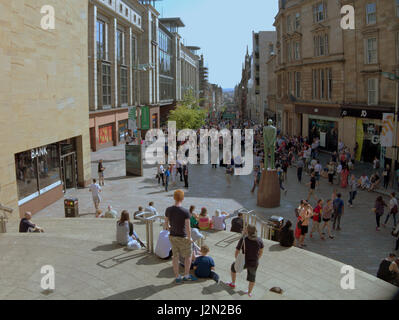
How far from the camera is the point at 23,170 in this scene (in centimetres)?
1577

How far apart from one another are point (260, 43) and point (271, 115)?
2537 cm

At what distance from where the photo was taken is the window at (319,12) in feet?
115

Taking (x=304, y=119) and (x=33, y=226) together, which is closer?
(x=33, y=226)

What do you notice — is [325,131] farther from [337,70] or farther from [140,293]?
[140,293]

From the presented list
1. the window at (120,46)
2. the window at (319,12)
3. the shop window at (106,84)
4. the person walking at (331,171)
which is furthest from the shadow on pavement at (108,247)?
the window at (120,46)

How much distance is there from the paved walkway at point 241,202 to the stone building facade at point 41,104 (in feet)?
4.66

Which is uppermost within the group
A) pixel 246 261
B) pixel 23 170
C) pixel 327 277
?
pixel 23 170

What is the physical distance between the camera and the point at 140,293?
6.70m

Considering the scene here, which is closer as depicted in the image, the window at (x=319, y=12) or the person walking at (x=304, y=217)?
the person walking at (x=304, y=217)

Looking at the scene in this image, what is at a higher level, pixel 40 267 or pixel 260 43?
pixel 260 43

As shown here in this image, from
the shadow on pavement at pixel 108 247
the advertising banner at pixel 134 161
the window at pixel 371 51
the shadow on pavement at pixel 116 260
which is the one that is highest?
the window at pixel 371 51

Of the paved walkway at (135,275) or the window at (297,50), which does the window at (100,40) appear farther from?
the paved walkway at (135,275)

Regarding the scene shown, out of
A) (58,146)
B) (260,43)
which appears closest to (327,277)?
(58,146)
